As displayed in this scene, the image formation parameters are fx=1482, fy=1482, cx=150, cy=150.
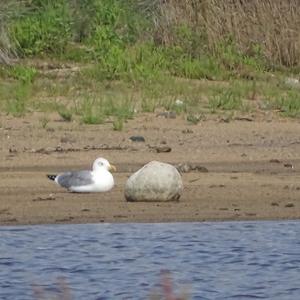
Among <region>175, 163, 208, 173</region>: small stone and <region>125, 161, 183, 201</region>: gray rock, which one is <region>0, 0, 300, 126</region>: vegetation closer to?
<region>175, 163, 208, 173</region>: small stone

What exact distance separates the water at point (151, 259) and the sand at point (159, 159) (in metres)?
0.21

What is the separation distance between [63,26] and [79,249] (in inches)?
332

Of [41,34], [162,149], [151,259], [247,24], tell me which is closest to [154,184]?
[151,259]

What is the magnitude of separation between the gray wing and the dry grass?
7.04 metres

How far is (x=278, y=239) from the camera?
1036cm

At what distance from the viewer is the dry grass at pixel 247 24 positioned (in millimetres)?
18016

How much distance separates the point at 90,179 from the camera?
11102mm

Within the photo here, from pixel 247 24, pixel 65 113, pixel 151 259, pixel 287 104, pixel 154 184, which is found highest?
pixel 247 24

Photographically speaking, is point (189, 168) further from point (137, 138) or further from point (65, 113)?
point (65, 113)

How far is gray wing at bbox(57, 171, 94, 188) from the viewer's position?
11.0 m

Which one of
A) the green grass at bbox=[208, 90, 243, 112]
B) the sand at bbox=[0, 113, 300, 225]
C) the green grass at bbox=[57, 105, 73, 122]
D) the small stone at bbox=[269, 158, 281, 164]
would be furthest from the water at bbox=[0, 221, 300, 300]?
the green grass at bbox=[208, 90, 243, 112]

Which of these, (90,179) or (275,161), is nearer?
(90,179)

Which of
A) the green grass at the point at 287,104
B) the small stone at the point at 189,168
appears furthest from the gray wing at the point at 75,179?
the green grass at the point at 287,104

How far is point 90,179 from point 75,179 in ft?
0.37
